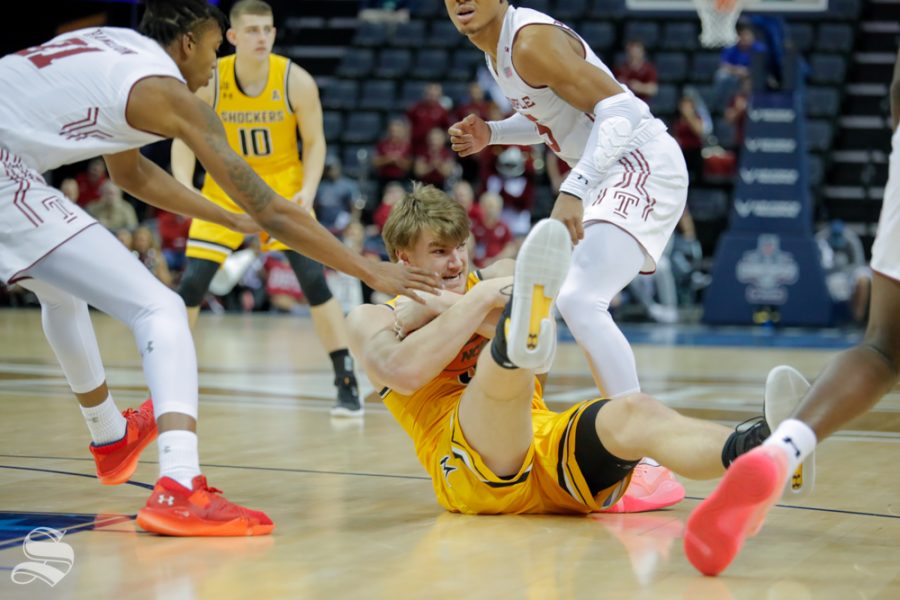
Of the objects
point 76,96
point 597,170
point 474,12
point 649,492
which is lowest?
point 649,492

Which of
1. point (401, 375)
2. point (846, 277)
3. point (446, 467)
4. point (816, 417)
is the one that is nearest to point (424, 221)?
point (401, 375)

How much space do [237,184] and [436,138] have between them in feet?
39.7

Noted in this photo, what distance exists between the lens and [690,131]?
1491 cm

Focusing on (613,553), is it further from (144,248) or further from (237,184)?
(144,248)

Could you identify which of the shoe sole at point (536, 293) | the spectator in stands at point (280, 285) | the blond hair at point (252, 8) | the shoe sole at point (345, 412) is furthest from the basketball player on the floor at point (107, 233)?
the spectator in stands at point (280, 285)

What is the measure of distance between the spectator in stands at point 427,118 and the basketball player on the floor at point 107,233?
1248 centimetres

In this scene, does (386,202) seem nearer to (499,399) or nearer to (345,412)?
(345,412)

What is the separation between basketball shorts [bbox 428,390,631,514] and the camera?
3572 mm

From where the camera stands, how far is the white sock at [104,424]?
13.4 feet

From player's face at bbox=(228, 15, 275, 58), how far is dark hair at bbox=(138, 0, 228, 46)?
3.17 m

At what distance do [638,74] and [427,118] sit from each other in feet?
8.98

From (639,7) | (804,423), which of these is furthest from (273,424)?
(639,7)

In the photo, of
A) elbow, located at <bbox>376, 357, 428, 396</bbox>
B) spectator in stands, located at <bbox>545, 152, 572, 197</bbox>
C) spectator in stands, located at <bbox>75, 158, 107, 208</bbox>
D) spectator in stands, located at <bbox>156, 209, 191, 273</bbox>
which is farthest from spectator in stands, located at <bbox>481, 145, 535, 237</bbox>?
elbow, located at <bbox>376, 357, 428, 396</bbox>

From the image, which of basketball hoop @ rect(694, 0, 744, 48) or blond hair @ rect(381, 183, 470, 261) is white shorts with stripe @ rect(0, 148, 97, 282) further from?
basketball hoop @ rect(694, 0, 744, 48)
